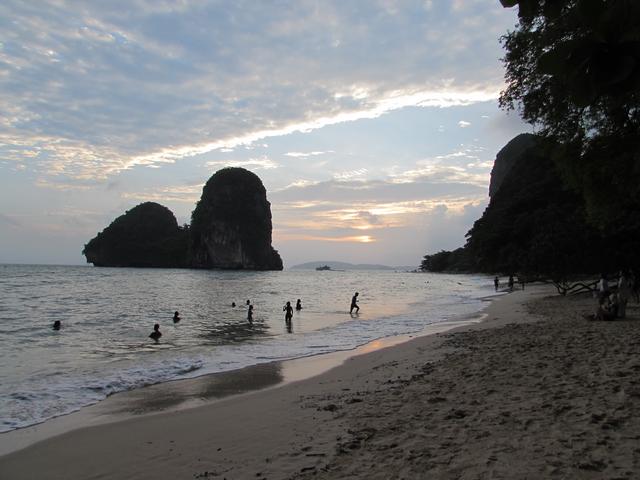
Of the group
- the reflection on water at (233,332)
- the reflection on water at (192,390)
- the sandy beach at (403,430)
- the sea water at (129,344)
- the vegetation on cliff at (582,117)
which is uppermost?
→ the vegetation on cliff at (582,117)

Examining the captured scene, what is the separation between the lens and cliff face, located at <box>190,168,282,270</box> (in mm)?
136875

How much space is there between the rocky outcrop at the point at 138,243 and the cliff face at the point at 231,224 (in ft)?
44.0

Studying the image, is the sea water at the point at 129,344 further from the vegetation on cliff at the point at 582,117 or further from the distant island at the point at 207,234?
the distant island at the point at 207,234

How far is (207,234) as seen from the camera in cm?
13688

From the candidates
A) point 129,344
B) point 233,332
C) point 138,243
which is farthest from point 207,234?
point 129,344

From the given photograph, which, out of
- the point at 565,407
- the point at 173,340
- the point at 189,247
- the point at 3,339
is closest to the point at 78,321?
the point at 3,339

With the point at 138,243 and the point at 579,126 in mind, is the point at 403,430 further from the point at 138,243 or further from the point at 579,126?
the point at 138,243

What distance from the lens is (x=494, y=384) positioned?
6551 millimetres

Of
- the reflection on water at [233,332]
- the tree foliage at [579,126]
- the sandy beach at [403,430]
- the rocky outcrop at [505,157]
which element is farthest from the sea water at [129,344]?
the rocky outcrop at [505,157]

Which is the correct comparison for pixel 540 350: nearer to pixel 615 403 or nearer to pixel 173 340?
pixel 615 403

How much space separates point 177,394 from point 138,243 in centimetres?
14635

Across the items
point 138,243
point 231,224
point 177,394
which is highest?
point 231,224

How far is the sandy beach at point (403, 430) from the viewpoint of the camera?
398cm

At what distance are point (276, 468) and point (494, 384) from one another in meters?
3.55
